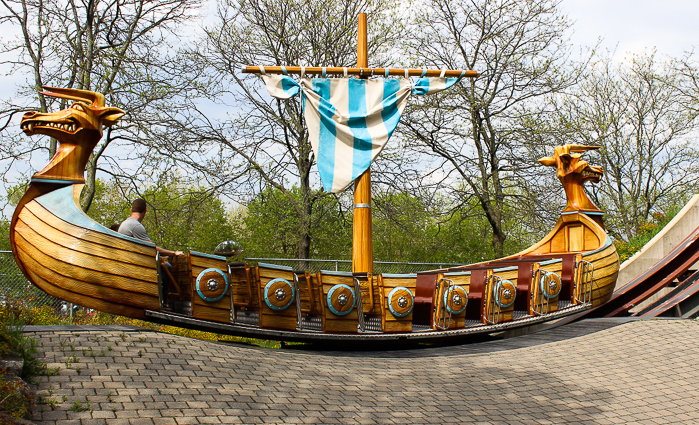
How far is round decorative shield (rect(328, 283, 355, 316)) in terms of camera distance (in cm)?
683

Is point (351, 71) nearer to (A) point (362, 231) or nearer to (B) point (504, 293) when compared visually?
(A) point (362, 231)

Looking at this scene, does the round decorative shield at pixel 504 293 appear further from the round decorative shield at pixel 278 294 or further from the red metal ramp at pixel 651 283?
the red metal ramp at pixel 651 283

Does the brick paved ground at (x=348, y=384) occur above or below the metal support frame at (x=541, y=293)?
below

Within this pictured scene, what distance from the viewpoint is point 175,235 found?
14898mm

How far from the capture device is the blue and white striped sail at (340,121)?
8797 millimetres

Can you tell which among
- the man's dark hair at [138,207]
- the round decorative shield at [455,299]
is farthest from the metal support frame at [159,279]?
the round decorative shield at [455,299]

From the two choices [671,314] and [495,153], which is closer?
[671,314]

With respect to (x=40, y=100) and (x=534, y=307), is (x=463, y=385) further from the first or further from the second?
(x=40, y=100)

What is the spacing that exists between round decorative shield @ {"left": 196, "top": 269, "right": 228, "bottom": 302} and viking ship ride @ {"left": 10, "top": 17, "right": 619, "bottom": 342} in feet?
0.04

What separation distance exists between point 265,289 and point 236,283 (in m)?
0.37

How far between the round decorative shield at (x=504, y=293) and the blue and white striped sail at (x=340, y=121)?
2.89 meters

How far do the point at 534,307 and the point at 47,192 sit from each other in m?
7.04

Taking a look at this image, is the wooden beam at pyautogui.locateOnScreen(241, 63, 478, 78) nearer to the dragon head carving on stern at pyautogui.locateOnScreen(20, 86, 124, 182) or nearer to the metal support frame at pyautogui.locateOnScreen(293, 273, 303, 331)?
the dragon head carving on stern at pyautogui.locateOnScreen(20, 86, 124, 182)

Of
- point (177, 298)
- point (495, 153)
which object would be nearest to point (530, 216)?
point (495, 153)
